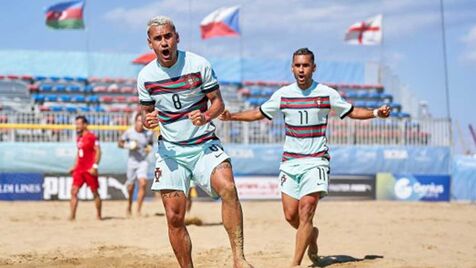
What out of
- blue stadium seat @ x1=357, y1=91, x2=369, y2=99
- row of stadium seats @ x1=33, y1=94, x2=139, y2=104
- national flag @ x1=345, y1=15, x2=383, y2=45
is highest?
national flag @ x1=345, y1=15, x2=383, y2=45

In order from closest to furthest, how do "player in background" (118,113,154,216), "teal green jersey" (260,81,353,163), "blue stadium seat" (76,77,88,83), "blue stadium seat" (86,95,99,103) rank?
"teal green jersey" (260,81,353,163) → "player in background" (118,113,154,216) → "blue stadium seat" (86,95,99,103) → "blue stadium seat" (76,77,88,83)

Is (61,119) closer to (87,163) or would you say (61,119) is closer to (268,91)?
(87,163)

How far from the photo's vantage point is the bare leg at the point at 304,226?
6.93 meters

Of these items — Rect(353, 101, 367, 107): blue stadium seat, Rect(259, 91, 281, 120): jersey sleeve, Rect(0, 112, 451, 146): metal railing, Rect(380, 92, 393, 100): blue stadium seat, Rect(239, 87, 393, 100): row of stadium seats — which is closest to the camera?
Rect(259, 91, 281, 120): jersey sleeve

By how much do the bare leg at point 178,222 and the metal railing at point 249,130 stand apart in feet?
44.2

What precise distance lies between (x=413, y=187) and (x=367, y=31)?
14013 mm

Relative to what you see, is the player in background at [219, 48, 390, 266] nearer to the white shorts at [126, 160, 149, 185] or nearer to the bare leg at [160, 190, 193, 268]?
the bare leg at [160, 190, 193, 268]

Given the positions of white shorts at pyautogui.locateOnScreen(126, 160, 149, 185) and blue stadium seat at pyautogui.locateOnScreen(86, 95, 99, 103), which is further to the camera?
blue stadium seat at pyautogui.locateOnScreen(86, 95, 99, 103)

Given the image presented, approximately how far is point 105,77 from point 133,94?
1.80 meters

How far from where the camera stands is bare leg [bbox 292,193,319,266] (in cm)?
693

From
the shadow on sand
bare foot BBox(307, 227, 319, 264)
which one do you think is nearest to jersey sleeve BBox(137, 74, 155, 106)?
bare foot BBox(307, 227, 319, 264)

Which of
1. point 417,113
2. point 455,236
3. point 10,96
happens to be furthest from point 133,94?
point 455,236

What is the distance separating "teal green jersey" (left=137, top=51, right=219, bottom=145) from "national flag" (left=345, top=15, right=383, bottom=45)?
27.6 metres

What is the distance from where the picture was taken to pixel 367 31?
32.5 meters
